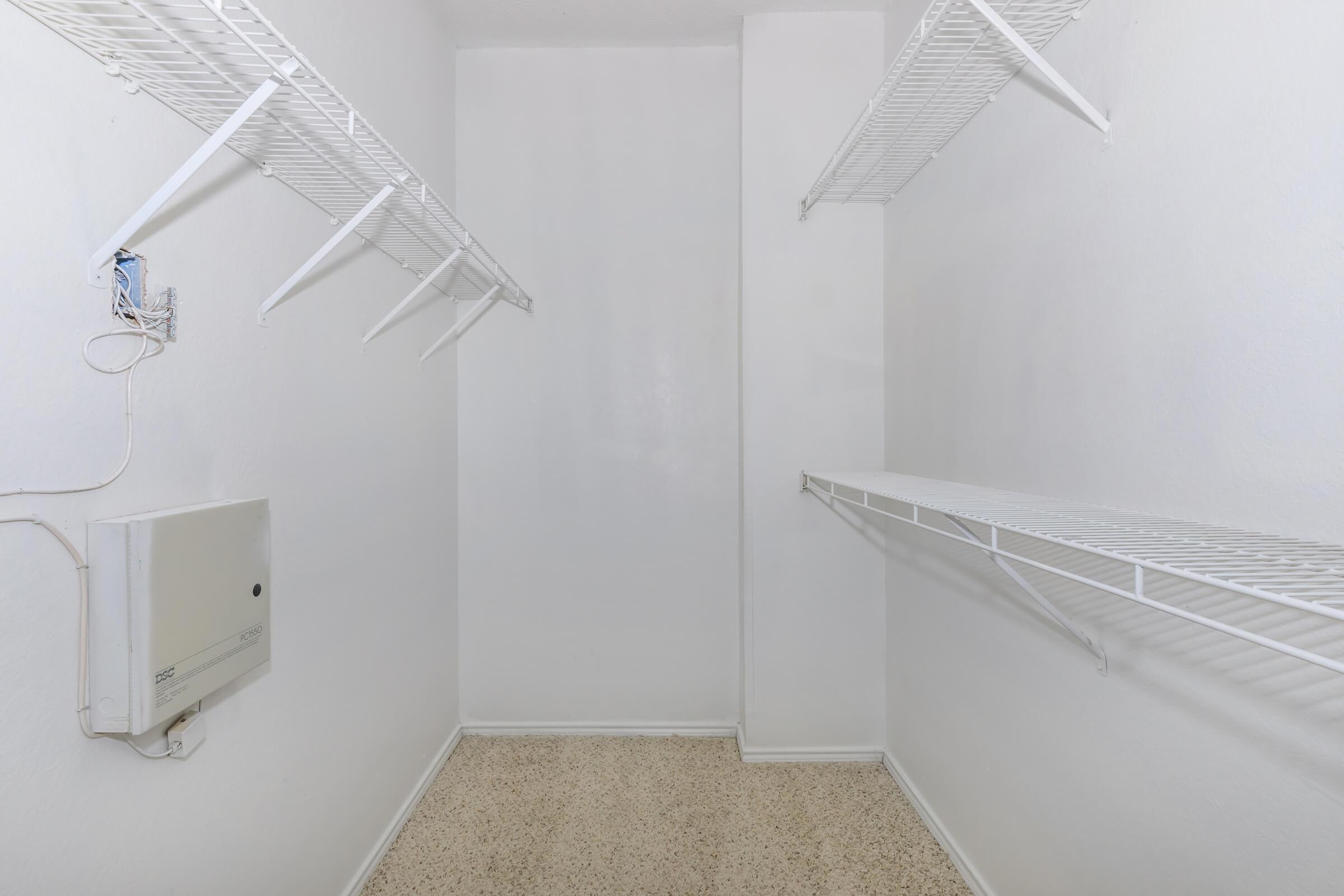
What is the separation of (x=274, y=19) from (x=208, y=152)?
0.60 m

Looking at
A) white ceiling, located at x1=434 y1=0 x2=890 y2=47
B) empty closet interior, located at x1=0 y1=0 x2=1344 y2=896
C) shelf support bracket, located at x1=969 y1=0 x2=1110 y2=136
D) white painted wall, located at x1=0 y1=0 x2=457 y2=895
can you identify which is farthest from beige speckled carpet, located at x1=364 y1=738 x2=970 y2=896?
white ceiling, located at x1=434 y1=0 x2=890 y2=47

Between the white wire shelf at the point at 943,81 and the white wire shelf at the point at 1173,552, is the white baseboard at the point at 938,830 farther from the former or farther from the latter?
the white wire shelf at the point at 943,81

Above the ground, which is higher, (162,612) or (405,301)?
(405,301)

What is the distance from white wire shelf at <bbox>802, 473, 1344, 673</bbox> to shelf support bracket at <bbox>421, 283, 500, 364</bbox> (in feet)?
5.13

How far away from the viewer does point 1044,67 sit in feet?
3.51

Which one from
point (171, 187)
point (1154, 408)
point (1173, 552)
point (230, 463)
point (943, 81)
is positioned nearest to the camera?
point (1173, 552)

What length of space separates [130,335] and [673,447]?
1.72 m

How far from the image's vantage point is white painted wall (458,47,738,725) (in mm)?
2363

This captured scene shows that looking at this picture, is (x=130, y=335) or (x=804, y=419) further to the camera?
(x=804, y=419)

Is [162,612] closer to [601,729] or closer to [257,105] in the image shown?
[257,105]

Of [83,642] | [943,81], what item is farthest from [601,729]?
[943,81]

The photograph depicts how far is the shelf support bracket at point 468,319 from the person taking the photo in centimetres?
206

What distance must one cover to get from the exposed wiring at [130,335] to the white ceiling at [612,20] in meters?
1.80

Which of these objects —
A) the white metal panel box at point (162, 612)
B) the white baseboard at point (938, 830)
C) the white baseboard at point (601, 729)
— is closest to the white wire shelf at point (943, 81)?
the white metal panel box at point (162, 612)
